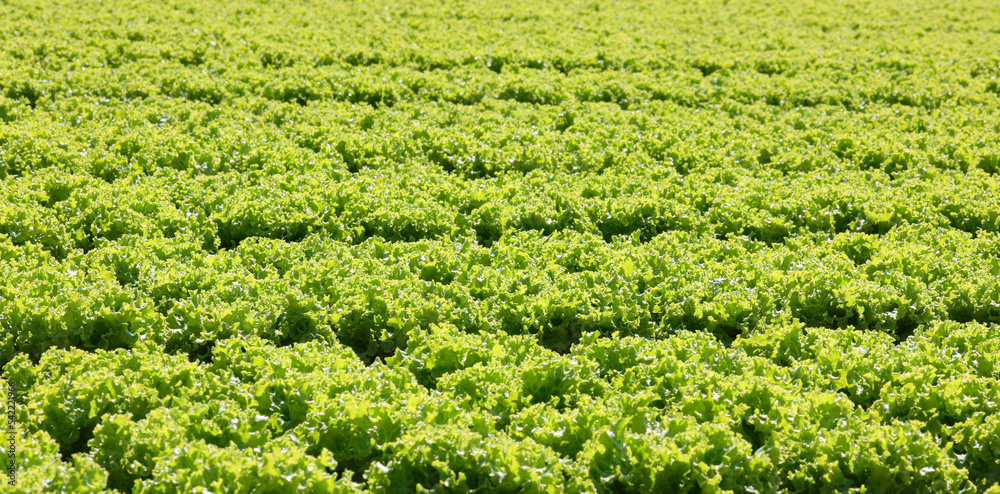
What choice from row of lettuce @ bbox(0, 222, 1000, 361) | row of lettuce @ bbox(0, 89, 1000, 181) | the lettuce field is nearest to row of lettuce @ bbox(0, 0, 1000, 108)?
the lettuce field

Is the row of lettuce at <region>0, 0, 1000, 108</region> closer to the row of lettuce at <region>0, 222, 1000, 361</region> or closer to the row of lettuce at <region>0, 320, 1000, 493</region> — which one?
the row of lettuce at <region>0, 222, 1000, 361</region>

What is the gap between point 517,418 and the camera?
532 cm

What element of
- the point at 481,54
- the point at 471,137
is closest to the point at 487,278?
the point at 471,137

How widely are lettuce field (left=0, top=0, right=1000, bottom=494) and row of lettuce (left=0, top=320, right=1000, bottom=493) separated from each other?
2 centimetres

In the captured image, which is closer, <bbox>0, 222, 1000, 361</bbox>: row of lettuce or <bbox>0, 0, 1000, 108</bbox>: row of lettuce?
<bbox>0, 222, 1000, 361</bbox>: row of lettuce

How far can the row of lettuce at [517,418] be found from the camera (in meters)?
4.75

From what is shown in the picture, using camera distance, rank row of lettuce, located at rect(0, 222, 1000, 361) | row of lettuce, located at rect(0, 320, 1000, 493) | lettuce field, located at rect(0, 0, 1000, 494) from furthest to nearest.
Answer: row of lettuce, located at rect(0, 222, 1000, 361) < lettuce field, located at rect(0, 0, 1000, 494) < row of lettuce, located at rect(0, 320, 1000, 493)

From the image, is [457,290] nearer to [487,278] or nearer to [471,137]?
[487,278]

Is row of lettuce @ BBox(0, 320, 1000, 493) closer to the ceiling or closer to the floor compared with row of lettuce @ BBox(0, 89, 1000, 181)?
closer to the floor

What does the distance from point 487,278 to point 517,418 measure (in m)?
1.93

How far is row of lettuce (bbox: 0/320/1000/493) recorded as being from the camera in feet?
15.6

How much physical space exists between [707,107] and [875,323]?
659 centimetres

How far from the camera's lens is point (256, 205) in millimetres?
8164

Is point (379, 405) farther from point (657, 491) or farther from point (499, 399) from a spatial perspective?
point (657, 491)
